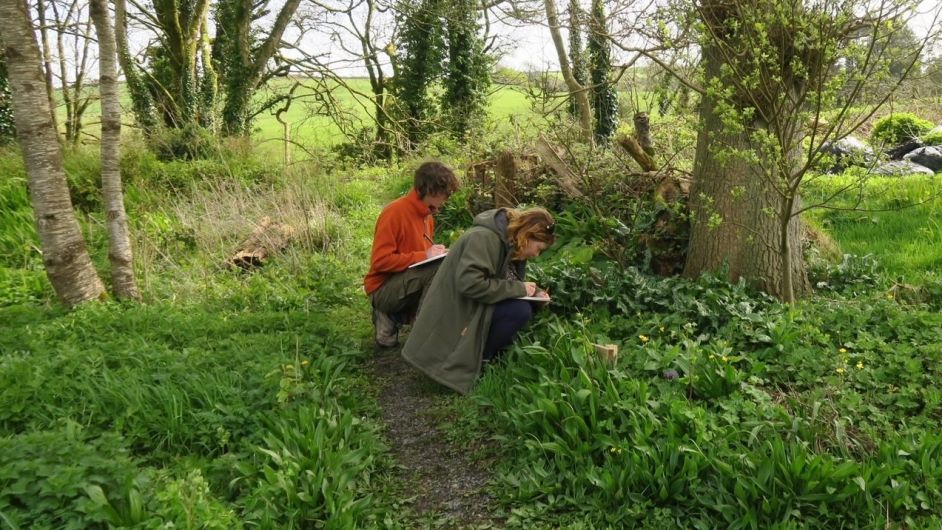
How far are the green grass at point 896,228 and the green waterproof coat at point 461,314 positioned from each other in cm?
308

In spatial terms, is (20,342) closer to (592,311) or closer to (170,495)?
(170,495)

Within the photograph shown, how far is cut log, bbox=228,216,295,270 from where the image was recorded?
23.8 feet

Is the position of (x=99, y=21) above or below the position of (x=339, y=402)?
above

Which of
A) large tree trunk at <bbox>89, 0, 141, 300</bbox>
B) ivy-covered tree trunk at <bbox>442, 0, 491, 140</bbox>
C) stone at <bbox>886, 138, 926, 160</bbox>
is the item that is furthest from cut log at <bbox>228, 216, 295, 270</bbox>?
stone at <bbox>886, 138, 926, 160</bbox>

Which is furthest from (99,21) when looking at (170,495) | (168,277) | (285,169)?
(285,169)

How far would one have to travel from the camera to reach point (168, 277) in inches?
266

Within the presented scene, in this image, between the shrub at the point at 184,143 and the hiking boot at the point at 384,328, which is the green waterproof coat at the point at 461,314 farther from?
the shrub at the point at 184,143

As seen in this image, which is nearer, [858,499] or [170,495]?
[170,495]

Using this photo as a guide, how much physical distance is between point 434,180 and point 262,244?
11.9 ft

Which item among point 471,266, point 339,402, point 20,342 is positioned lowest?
point 339,402

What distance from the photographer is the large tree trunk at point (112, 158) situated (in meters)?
5.45

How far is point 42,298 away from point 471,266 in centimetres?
456

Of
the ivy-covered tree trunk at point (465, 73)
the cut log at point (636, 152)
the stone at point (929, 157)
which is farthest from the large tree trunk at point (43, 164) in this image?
the ivy-covered tree trunk at point (465, 73)

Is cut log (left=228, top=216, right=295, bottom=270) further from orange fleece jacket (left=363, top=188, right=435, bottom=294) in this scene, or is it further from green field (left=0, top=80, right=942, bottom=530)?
orange fleece jacket (left=363, top=188, right=435, bottom=294)
